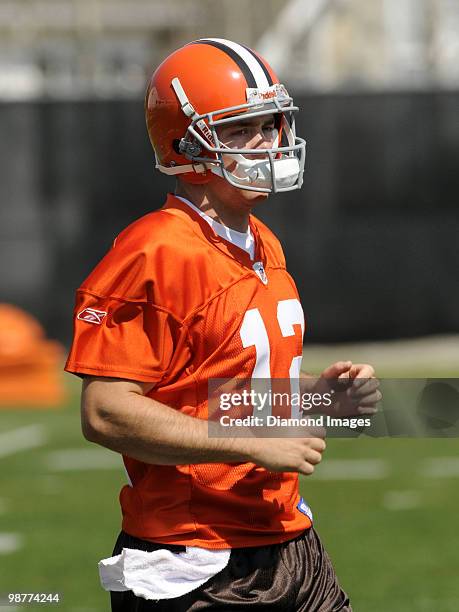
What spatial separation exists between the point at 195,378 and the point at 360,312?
12077mm

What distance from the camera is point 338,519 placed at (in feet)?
25.3

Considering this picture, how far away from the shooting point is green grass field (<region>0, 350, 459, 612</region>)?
636 centimetres

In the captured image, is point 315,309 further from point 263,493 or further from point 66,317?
point 263,493

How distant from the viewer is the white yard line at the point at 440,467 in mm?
9062

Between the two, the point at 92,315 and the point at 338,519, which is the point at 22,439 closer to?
the point at 338,519

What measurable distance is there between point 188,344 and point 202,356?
0.05 metres

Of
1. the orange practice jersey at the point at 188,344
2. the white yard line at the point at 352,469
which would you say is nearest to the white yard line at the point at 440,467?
the white yard line at the point at 352,469

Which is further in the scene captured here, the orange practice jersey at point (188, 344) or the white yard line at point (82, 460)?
the white yard line at point (82, 460)

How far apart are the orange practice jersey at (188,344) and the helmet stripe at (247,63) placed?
36 cm

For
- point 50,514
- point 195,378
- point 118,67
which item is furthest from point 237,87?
point 118,67

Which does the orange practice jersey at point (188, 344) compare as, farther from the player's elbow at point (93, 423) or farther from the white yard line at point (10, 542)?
the white yard line at point (10, 542)

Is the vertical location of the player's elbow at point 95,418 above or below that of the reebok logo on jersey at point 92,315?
below

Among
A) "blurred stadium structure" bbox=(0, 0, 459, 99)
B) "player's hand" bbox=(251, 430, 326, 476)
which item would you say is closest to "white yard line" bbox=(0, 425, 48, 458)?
"blurred stadium structure" bbox=(0, 0, 459, 99)

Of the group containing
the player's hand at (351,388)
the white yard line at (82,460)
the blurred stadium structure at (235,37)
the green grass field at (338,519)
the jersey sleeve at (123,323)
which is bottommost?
the white yard line at (82,460)
